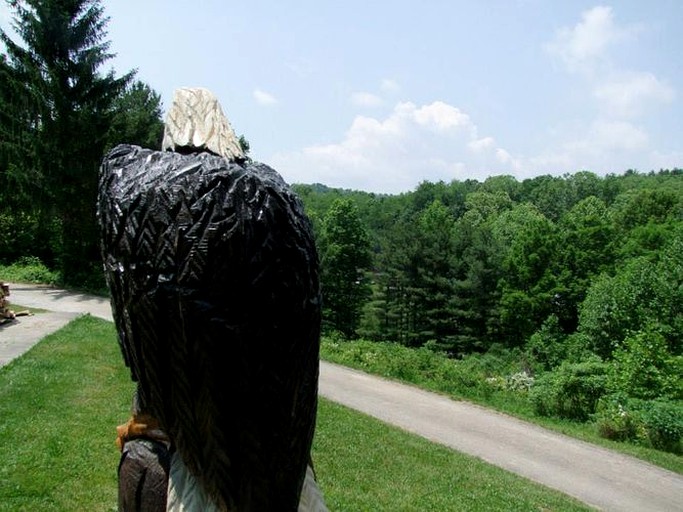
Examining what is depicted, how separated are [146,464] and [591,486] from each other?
25.8ft

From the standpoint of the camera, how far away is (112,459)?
259 inches

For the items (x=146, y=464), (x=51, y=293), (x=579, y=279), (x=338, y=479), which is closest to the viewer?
(x=146, y=464)

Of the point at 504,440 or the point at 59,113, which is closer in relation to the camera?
the point at 504,440

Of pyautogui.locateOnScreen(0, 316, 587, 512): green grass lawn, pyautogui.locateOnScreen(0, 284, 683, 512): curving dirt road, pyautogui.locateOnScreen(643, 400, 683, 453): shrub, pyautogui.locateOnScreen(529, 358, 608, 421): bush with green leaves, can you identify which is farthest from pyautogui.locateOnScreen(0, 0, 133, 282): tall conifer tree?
pyautogui.locateOnScreen(643, 400, 683, 453): shrub

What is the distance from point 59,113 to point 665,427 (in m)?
19.5

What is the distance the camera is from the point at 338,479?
6.89 metres

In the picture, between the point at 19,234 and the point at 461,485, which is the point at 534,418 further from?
the point at 19,234

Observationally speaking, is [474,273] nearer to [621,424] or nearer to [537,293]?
[537,293]

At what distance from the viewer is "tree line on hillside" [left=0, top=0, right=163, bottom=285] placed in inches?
776

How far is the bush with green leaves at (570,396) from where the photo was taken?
12602 mm

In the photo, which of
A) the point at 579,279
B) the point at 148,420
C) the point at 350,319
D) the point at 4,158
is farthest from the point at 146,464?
the point at 350,319

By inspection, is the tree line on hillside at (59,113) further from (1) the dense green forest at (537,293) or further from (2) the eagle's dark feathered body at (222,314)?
(2) the eagle's dark feathered body at (222,314)

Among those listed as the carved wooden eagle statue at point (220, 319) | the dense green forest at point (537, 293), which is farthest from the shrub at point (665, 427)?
the carved wooden eagle statue at point (220, 319)

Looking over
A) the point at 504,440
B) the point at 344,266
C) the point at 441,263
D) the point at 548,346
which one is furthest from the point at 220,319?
the point at 344,266
